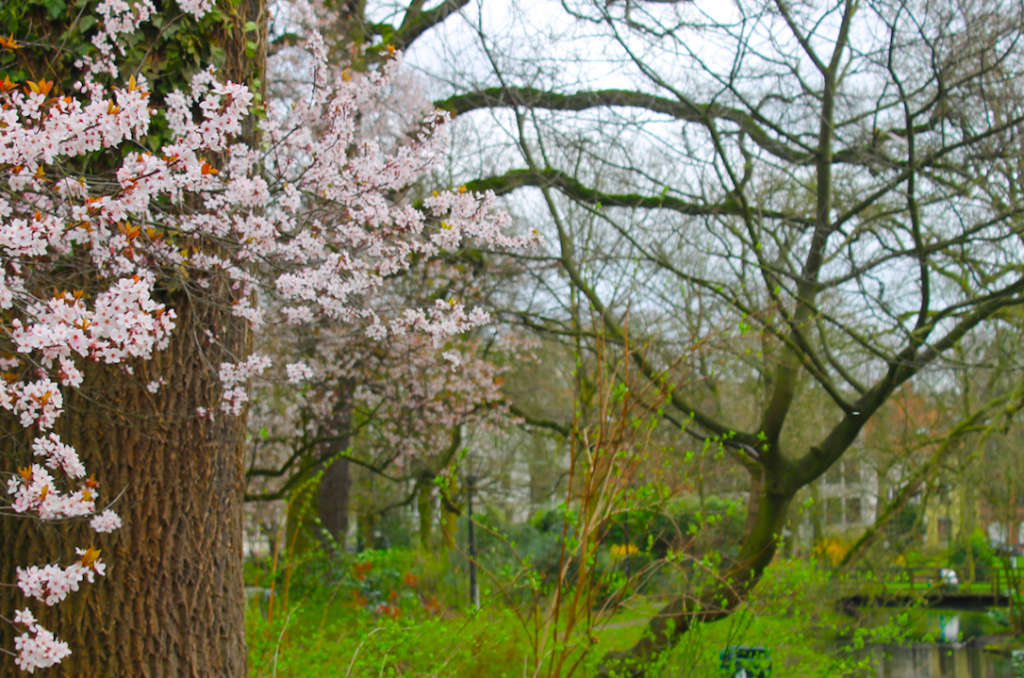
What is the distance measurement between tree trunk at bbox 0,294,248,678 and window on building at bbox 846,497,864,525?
48.3ft

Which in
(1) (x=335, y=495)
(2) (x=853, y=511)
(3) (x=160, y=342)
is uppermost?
(3) (x=160, y=342)

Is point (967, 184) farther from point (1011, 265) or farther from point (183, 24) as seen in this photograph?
point (183, 24)

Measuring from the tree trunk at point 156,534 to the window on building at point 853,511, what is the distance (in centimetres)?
1472

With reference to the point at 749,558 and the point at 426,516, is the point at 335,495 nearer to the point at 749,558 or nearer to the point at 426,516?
the point at 426,516

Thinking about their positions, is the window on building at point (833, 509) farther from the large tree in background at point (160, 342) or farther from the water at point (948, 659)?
the large tree in background at point (160, 342)

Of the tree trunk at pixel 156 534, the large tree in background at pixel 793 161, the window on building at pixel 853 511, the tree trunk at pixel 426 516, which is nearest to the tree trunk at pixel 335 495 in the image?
the tree trunk at pixel 426 516

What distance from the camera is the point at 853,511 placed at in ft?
51.8

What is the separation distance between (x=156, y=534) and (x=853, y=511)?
1529 centimetres

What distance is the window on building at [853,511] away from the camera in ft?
51.7

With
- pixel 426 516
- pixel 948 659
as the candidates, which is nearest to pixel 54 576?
pixel 426 516

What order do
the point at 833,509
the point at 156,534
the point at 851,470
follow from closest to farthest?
1. the point at 156,534
2. the point at 833,509
3. the point at 851,470

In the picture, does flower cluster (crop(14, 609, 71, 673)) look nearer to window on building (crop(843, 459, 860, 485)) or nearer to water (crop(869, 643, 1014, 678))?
water (crop(869, 643, 1014, 678))

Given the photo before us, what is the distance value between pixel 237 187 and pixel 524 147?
313 centimetres

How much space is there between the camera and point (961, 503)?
46.2ft
